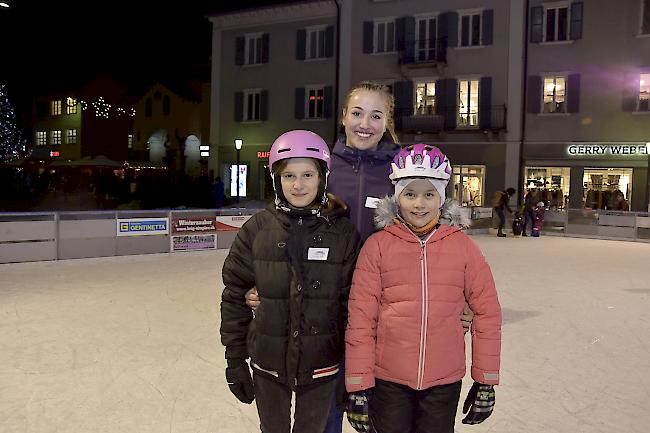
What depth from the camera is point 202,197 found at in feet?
74.3

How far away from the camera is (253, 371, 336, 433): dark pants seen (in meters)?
2.42

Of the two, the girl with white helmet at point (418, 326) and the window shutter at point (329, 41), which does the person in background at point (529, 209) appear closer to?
the window shutter at point (329, 41)

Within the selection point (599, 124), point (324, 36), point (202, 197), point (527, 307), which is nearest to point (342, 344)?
point (527, 307)

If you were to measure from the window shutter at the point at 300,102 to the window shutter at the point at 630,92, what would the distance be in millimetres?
13236

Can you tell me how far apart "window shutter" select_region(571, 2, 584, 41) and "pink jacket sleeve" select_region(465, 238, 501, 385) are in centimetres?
2292

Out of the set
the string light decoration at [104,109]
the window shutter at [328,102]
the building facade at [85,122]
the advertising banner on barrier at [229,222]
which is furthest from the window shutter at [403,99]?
the building facade at [85,122]

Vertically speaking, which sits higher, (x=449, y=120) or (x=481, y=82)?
(x=481, y=82)

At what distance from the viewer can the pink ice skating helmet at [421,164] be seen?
7.98 feet

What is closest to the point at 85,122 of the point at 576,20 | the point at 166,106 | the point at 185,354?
the point at 166,106

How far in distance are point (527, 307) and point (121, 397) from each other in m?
5.36

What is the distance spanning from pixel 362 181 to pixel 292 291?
27.7 inches

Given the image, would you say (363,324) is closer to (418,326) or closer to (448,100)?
(418,326)

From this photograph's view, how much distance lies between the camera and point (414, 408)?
2416 mm

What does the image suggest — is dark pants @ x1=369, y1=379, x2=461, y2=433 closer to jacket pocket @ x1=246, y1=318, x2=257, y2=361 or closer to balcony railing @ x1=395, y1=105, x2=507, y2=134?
jacket pocket @ x1=246, y1=318, x2=257, y2=361
